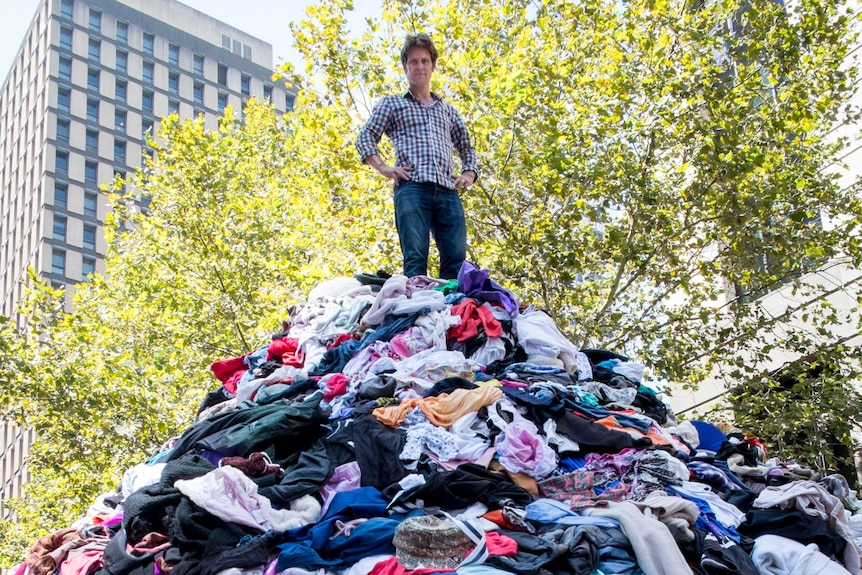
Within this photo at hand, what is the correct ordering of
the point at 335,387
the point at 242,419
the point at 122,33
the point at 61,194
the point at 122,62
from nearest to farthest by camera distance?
the point at 242,419, the point at 335,387, the point at 61,194, the point at 122,62, the point at 122,33

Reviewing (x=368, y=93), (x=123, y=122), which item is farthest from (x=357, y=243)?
(x=123, y=122)

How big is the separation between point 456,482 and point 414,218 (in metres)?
2.84

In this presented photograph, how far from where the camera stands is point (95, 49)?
2571 inches

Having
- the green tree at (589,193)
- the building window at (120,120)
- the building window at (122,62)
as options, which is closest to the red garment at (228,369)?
the green tree at (589,193)

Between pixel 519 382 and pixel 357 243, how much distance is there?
8.11 meters

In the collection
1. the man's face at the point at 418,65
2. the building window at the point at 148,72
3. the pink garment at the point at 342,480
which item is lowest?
the pink garment at the point at 342,480

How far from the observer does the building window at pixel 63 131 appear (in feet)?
199

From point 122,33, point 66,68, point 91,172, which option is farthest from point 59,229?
point 122,33

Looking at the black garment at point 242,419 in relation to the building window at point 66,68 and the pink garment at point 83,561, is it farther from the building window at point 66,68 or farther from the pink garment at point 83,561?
the building window at point 66,68

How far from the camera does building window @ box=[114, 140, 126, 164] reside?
208 ft

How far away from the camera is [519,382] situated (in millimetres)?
6105

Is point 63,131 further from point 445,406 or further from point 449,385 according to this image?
point 445,406

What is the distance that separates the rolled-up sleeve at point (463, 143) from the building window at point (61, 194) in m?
56.9

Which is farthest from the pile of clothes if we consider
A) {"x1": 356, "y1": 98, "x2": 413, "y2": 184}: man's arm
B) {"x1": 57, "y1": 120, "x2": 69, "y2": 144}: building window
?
{"x1": 57, "y1": 120, "x2": 69, "y2": 144}: building window
